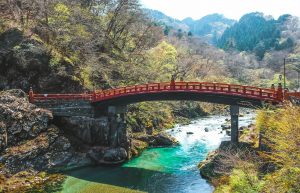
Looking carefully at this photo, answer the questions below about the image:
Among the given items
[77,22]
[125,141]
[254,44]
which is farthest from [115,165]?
[254,44]

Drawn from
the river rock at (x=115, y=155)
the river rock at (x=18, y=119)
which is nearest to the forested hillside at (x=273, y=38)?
the river rock at (x=115, y=155)

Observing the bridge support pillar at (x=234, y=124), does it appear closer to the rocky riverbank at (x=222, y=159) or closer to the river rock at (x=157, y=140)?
the rocky riverbank at (x=222, y=159)

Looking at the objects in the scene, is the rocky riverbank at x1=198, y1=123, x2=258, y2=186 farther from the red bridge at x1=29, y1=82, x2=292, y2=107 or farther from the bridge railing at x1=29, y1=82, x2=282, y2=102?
the bridge railing at x1=29, y1=82, x2=282, y2=102

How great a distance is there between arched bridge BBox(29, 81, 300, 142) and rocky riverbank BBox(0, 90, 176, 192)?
4.31 ft

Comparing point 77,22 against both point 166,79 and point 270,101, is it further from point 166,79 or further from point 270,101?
point 270,101

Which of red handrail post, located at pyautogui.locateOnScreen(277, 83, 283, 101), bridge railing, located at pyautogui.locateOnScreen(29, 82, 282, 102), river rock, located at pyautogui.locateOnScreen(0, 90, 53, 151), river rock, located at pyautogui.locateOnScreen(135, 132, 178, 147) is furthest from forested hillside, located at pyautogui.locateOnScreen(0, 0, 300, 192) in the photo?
red handrail post, located at pyautogui.locateOnScreen(277, 83, 283, 101)

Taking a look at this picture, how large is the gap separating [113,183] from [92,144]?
9983mm

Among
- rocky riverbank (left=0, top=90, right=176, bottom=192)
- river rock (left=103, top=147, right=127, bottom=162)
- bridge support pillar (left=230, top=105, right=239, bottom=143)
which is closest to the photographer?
rocky riverbank (left=0, top=90, right=176, bottom=192)

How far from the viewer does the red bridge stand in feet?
119

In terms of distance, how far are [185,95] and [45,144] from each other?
16.9 meters

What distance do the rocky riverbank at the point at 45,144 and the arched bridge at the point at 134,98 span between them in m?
1.31

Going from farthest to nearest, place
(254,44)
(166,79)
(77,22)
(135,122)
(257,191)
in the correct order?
(254,44) < (166,79) < (77,22) < (135,122) < (257,191)

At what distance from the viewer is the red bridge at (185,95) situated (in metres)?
36.2

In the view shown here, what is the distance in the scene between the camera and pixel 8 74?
46844mm
